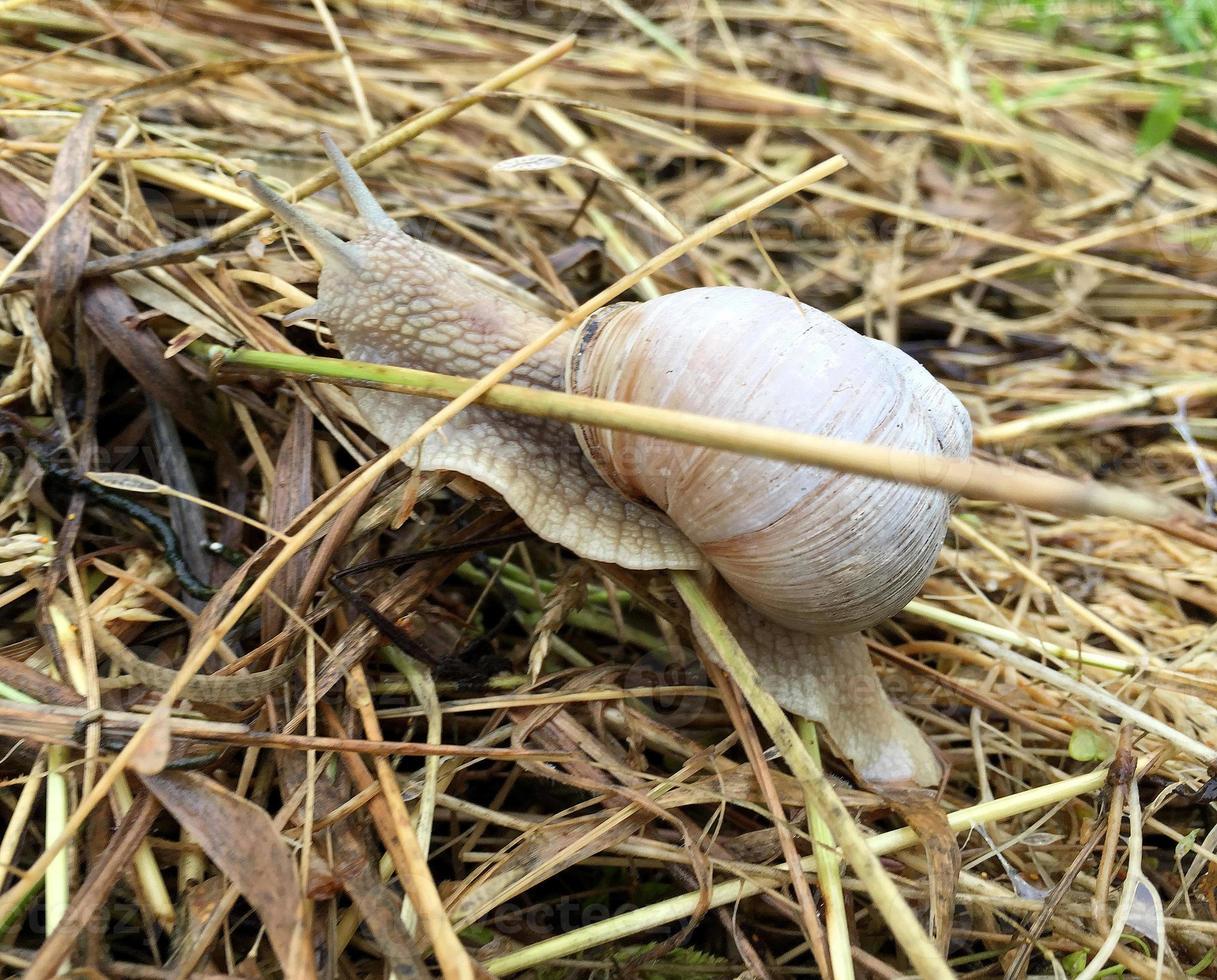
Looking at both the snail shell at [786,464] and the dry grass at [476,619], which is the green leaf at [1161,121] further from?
the snail shell at [786,464]

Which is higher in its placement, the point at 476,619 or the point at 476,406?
the point at 476,406

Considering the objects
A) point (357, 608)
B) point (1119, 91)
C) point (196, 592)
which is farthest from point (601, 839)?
point (1119, 91)

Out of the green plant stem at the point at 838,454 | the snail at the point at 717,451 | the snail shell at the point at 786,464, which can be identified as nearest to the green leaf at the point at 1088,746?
the snail at the point at 717,451

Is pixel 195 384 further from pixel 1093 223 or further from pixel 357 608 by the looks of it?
pixel 1093 223

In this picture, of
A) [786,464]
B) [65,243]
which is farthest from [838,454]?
[65,243]

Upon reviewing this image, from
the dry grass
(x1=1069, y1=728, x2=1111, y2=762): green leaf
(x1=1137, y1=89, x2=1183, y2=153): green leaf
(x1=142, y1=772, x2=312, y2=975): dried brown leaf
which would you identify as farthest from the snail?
(x1=1137, y1=89, x2=1183, y2=153): green leaf

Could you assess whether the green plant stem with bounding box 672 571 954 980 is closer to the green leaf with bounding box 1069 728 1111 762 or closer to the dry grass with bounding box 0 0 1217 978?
the dry grass with bounding box 0 0 1217 978

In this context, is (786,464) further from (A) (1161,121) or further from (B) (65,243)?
(A) (1161,121)
